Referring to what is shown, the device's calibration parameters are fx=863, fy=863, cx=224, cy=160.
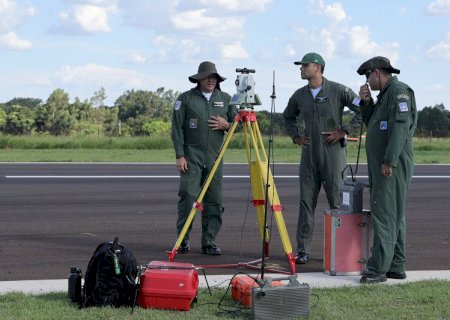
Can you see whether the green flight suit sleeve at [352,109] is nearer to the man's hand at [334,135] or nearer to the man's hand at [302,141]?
the man's hand at [334,135]

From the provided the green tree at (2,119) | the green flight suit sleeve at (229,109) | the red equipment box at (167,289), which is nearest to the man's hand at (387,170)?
the red equipment box at (167,289)

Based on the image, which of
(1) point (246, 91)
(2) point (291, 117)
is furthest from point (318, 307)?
(2) point (291, 117)

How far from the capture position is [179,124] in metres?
9.73

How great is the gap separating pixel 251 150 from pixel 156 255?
195cm

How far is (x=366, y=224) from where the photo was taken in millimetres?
8609

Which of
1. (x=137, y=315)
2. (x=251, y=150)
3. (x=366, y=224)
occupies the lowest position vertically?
(x=137, y=315)

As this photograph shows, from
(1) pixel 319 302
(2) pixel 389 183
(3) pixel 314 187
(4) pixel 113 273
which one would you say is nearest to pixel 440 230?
(3) pixel 314 187

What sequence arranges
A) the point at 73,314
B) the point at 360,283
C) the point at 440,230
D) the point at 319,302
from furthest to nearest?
the point at 440,230, the point at 360,283, the point at 319,302, the point at 73,314

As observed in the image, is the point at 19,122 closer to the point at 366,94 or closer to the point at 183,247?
the point at 183,247

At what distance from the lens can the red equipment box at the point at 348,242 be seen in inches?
336

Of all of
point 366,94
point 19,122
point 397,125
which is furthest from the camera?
point 19,122

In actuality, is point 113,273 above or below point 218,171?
below

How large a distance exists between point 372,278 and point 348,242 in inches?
22.2

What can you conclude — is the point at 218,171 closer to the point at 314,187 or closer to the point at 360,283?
the point at 314,187
